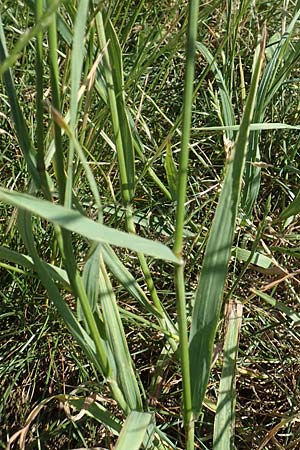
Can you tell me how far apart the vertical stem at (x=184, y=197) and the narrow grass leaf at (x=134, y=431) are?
0.14 feet

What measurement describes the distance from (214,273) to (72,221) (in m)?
0.22

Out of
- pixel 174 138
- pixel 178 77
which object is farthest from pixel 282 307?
pixel 178 77

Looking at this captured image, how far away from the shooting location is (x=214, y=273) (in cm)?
74

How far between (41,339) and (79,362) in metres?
0.07

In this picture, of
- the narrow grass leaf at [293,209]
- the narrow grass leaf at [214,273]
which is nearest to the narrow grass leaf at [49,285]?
the narrow grass leaf at [214,273]

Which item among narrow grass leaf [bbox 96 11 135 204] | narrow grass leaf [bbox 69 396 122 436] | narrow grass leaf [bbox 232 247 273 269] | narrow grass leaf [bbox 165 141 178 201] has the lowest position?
narrow grass leaf [bbox 69 396 122 436]

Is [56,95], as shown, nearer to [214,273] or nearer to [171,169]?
[214,273]

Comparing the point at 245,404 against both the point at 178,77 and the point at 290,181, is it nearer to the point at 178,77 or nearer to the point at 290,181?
the point at 290,181

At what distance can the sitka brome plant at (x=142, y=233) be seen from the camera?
69cm

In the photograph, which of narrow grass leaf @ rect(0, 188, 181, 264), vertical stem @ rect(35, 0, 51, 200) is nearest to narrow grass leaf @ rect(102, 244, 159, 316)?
vertical stem @ rect(35, 0, 51, 200)

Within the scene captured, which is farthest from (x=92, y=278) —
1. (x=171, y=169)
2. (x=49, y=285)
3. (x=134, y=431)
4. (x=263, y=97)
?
(x=263, y=97)

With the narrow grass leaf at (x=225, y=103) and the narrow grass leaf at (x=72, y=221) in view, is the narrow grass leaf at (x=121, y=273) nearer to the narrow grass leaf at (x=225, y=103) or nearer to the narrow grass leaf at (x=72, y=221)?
the narrow grass leaf at (x=72, y=221)

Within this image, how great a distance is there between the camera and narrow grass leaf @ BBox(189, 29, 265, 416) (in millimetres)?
708

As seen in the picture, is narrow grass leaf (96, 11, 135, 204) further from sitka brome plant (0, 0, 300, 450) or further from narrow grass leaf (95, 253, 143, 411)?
narrow grass leaf (95, 253, 143, 411)
